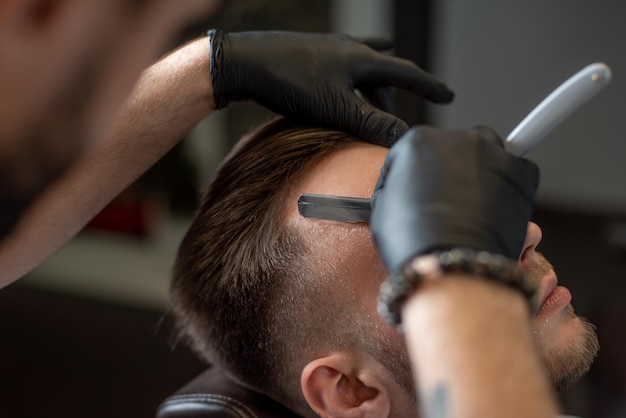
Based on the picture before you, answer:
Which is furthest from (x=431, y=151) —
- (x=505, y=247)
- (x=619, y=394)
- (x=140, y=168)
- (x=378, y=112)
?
(x=619, y=394)

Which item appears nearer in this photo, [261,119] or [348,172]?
[348,172]

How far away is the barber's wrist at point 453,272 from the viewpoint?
1.02 m

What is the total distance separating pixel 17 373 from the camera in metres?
3.81

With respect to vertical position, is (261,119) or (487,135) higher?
(487,135)

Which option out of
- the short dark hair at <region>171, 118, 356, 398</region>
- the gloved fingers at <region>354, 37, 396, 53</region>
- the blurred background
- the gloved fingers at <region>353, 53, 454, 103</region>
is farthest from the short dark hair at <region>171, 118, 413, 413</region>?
the blurred background

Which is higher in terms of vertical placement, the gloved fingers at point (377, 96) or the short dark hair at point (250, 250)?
the gloved fingers at point (377, 96)

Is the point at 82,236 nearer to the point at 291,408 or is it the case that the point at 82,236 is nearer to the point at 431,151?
the point at 291,408

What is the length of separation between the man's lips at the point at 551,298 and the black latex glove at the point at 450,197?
350 mm

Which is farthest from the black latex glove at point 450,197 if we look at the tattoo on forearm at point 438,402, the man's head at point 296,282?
the man's head at point 296,282

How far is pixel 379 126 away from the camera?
61.4 inches

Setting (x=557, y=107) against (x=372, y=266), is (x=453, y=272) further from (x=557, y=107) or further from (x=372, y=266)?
(x=557, y=107)

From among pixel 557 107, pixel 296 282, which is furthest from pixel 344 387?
pixel 557 107

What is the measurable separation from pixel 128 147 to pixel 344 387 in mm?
641

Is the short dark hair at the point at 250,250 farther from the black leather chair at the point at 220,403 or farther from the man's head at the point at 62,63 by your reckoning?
the man's head at the point at 62,63
